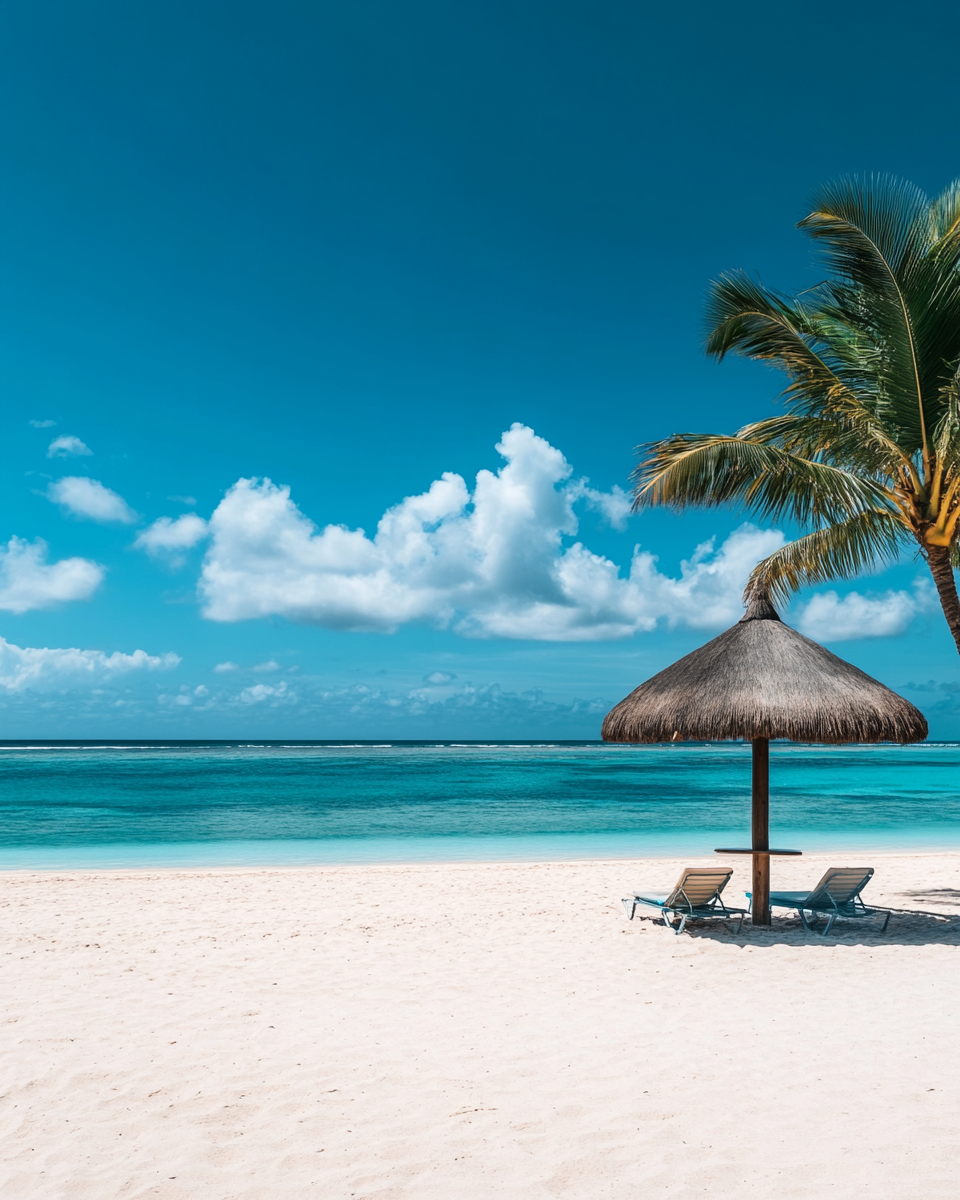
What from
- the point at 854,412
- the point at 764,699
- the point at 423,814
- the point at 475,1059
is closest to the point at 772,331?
the point at 854,412

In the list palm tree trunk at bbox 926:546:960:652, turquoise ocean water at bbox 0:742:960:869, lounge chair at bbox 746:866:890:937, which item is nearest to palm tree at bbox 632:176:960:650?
palm tree trunk at bbox 926:546:960:652

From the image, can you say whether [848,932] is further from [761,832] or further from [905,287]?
[905,287]

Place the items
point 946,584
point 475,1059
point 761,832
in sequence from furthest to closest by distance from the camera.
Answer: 1. point 946,584
2. point 761,832
3. point 475,1059

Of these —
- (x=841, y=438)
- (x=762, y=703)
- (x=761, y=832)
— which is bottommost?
(x=761, y=832)

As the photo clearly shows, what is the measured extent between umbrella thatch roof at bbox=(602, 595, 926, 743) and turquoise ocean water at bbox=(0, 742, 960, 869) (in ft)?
25.8

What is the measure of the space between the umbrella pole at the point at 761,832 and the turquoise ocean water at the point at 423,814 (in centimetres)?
710

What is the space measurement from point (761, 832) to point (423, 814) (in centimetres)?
1592

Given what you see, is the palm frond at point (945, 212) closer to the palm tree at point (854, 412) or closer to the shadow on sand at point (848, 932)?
the palm tree at point (854, 412)

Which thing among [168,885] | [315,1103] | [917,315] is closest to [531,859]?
[168,885]

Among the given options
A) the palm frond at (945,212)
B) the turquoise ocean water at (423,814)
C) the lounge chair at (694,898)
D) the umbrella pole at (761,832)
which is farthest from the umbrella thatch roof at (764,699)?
the turquoise ocean water at (423,814)

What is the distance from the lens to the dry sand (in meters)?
3.06

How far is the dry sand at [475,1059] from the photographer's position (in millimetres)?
3059

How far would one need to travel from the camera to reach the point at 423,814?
875 inches

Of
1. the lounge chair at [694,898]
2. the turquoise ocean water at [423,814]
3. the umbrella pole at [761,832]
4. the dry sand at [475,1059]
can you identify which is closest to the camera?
the dry sand at [475,1059]
